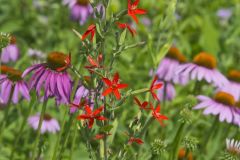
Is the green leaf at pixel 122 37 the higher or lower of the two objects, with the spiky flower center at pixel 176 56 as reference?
lower

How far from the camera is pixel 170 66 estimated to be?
2.70 meters

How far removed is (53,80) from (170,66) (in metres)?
1.17

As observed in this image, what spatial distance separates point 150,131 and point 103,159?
1115 mm

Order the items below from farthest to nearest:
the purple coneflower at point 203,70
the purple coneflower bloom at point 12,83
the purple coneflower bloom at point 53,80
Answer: the purple coneflower at point 203,70 → the purple coneflower bloom at point 12,83 → the purple coneflower bloom at point 53,80

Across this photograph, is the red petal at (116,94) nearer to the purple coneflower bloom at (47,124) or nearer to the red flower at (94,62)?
the red flower at (94,62)

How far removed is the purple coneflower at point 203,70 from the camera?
2.32m

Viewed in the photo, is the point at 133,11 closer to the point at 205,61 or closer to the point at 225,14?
the point at 205,61

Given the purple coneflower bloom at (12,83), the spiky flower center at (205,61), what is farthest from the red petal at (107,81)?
the spiky flower center at (205,61)

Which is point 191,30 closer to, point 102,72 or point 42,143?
point 42,143

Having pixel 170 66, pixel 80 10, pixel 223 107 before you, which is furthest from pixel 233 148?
pixel 80 10

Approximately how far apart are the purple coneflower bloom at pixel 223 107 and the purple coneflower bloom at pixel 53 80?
631 millimetres

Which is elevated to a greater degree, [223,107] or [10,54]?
[10,54]

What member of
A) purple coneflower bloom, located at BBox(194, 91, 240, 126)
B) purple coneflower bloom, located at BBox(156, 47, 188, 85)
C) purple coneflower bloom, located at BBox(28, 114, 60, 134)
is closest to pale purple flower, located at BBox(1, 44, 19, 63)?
purple coneflower bloom, located at BBox(28, 114, 60, 134)

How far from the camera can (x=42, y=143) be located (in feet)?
5.98
